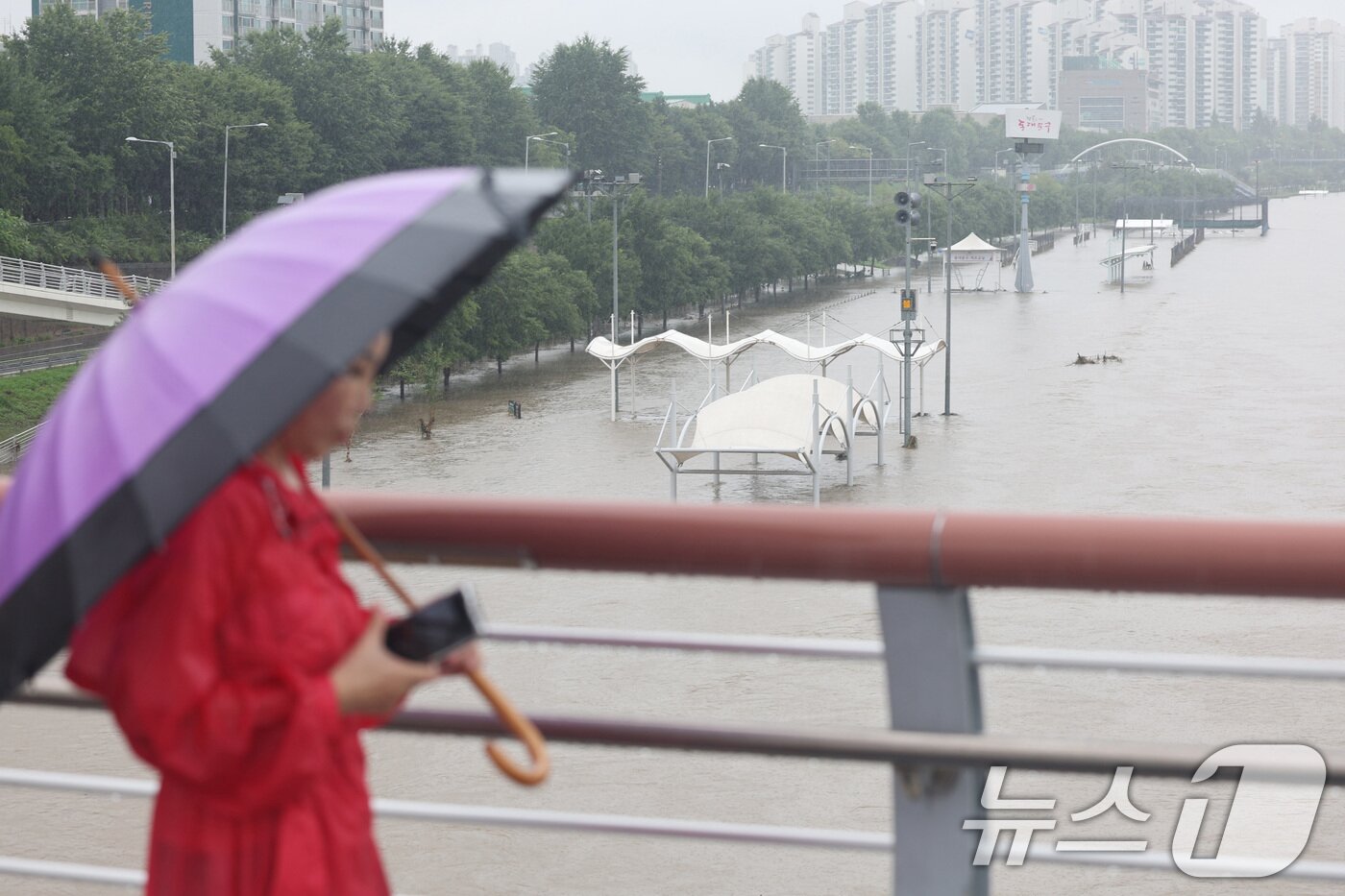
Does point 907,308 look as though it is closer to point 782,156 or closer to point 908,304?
point 908,304

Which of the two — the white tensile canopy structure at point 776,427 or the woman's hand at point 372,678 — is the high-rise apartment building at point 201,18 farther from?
the woman's hand at point 372,678

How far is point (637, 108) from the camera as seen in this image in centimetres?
9631

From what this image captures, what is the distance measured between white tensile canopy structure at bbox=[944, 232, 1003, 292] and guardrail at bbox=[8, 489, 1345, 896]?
77.8m

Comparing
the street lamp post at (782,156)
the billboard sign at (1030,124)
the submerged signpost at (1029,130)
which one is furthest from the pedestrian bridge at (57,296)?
the street lamp post at (782,156)

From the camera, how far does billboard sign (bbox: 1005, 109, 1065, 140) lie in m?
99.7

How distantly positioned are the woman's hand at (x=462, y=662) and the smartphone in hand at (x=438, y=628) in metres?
0.03

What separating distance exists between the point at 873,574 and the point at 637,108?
Result: 96.4 m

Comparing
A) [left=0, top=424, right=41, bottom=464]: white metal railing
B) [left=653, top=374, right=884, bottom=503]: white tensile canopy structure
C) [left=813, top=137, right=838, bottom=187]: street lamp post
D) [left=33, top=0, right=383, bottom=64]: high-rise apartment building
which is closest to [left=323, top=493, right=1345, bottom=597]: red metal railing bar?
[left=653, top=374, right=884, bottom=503]: white tensile canopy structure

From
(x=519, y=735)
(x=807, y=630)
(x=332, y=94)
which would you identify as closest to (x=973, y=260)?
(x=332, y=94)

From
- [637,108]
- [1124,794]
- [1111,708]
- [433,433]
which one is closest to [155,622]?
[1124,794]

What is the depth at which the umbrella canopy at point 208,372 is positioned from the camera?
1414 mm

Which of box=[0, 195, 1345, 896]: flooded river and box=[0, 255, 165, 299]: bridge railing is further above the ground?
box=[0, 255, 165, 299]: bridge railing

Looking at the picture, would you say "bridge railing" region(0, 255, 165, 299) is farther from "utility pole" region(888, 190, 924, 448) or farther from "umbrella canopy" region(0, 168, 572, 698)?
"umbrella canopy" region(0, 168, 572, 698)

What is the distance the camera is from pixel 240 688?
4.89 feet
